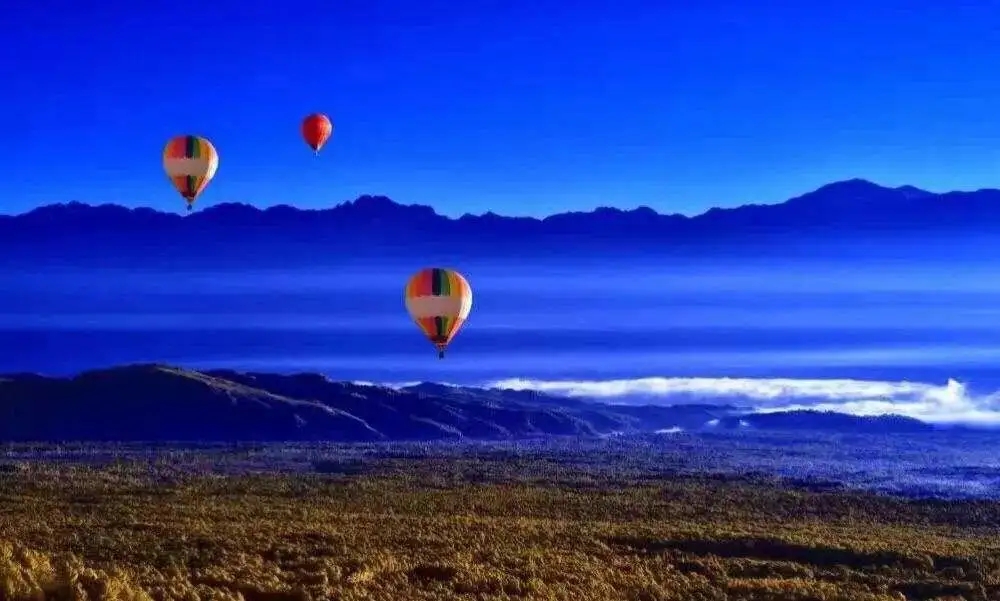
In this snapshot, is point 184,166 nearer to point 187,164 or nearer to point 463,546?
point 187,164

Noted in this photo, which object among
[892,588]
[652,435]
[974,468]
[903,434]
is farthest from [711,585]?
[903,434]

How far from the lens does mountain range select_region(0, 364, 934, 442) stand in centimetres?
12038

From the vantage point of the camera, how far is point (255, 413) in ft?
405

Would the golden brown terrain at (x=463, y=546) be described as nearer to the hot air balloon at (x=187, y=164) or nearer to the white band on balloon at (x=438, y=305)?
the white band on balloon at (x=438, y=305)

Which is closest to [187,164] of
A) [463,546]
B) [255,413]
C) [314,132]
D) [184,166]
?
[184,166]

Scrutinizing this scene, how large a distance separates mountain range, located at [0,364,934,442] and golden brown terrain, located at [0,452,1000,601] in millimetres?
59728

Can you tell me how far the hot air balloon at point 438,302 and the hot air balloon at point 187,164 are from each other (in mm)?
A: 17858

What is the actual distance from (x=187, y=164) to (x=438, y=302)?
20.0 meters

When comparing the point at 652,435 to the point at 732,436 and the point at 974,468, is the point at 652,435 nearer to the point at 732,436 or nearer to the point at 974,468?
the point at 732,436

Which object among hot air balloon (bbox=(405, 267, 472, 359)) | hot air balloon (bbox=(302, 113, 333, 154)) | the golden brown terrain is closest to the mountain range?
hot air balloon (bbox=(302, 113, 333, 154))

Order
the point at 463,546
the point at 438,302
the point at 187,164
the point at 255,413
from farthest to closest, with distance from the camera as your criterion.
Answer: the point at 255,413
the point at 187,164
the point at 438,302
the point at 463,546

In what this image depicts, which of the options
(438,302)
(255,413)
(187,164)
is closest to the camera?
(438,302)

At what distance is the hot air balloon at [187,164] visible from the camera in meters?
65.2

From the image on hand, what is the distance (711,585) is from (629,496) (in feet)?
109
